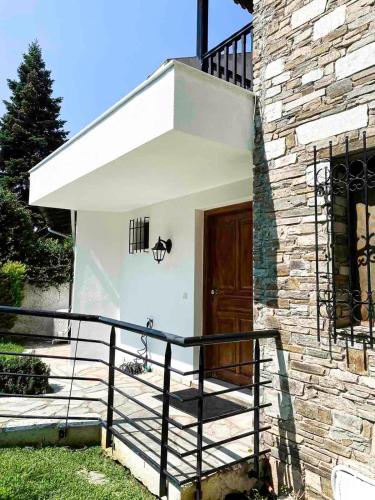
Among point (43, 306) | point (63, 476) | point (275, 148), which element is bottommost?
point (63, 476)

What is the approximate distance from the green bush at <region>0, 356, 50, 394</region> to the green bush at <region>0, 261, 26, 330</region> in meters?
5.40

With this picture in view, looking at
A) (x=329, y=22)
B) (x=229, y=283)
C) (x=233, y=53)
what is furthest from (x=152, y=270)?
(x=329, y=22)

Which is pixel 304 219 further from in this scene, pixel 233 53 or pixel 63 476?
pixel 63 476

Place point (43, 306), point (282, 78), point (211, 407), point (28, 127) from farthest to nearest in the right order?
point (28, 127) → point (43, 306) → point (211, 407) → point (282, 78)

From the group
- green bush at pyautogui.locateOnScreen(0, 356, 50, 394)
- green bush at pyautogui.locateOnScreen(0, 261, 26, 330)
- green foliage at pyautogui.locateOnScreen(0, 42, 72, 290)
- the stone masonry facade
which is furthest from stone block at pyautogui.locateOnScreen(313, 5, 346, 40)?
green foliage at pyautogui.locateOnScreen(0, 42, 72, 290)

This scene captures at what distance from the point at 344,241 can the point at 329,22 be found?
5.80ft

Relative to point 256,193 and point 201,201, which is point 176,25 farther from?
point 256,193

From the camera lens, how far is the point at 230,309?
15.9 feet

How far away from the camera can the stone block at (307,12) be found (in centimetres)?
289

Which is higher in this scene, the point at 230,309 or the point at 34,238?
the point at 34,238

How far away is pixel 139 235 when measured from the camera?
Answer: 6.66 meters

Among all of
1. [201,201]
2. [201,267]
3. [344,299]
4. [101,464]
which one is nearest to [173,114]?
[344,299]

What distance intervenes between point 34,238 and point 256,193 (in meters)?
10.1

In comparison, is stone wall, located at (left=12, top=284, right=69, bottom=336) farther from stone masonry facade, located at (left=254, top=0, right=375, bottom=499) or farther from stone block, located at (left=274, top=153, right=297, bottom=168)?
stone block, located at (left=274, top=153, right=297, bottom=168)
